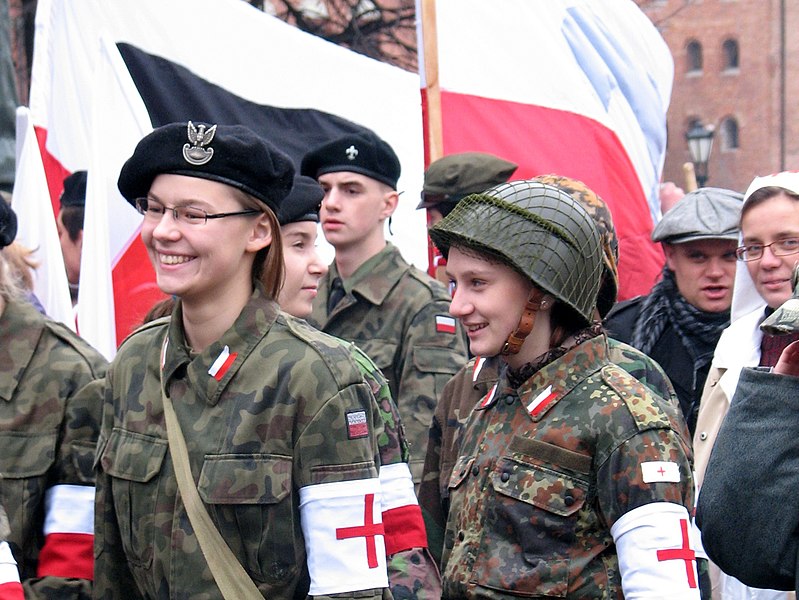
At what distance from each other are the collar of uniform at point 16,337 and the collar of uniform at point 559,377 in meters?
1.42

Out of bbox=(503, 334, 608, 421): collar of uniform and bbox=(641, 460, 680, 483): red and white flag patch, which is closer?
bbox=(641, 460, 680, 483): red and white flag patch

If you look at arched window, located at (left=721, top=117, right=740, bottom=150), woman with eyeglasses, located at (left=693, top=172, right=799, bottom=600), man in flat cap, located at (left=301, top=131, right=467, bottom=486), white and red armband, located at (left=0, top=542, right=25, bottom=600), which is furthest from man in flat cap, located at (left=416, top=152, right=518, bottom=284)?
arched window, located at (left=721, top=117, right=740, bottom=150)

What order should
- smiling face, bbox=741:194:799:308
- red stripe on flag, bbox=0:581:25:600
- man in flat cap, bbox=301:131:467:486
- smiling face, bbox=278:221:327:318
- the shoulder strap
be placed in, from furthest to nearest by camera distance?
man in flat cap, bbox=301:131:467:486
smiling face, bbox=278:221:327:318
smiling face, bbox=741:194:799:308
the shoulder strap
red stripe on flag, bbox=0:581:25:600

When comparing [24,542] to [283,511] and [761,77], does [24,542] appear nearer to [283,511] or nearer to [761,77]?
[283,511]

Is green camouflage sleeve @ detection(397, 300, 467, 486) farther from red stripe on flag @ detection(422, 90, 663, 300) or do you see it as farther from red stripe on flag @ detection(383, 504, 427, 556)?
red stripe on flag @ detection(422, 90, 663, 300)

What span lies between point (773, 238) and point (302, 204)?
1.68 m

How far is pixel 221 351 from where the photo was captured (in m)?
3.34

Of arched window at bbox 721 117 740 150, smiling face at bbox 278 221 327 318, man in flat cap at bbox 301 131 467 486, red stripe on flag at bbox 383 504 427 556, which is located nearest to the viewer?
red stripe on flag at bbox 383 504 427 556

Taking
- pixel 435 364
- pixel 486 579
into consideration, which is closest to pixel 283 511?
pixel 486 579

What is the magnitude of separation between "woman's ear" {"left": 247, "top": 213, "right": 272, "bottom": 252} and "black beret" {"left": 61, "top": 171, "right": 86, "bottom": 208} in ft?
13.5

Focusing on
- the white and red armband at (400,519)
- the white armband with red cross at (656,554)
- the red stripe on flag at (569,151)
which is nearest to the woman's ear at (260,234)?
the white and red armband at (400,519)

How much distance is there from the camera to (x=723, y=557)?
9.68ft

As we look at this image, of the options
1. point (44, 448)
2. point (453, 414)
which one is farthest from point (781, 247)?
point (44, 448)

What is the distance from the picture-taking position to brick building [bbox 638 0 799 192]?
49406 mm
